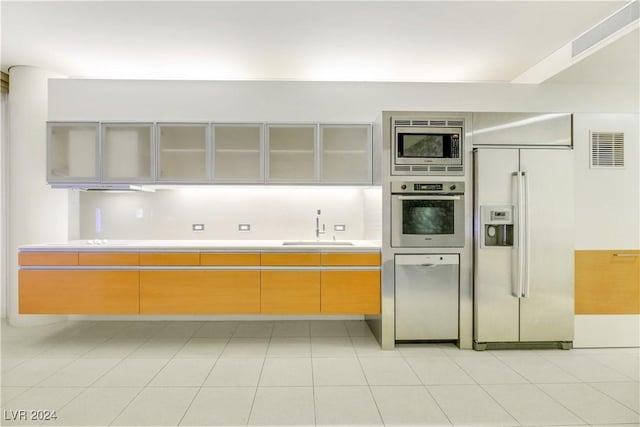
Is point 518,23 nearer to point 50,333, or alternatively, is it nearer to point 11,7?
point 11,7

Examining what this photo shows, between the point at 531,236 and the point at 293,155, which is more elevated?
the point at 293,155

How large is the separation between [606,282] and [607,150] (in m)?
1.25

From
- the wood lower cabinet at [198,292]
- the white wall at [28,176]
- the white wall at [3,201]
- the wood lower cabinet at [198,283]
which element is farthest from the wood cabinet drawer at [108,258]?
the white wall at [3,201]

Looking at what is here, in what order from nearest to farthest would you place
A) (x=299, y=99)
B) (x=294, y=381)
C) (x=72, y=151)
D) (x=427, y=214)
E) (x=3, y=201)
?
1. (x=294, y=381)
2. (x=427, y=214)
3. (x=72, y=151)
4. (x=299, y=99)
5. (x=3, y=201)

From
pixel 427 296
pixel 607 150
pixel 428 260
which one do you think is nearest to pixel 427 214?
pixel 428 260

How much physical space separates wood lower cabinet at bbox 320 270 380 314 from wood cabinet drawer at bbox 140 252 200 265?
1253 mm

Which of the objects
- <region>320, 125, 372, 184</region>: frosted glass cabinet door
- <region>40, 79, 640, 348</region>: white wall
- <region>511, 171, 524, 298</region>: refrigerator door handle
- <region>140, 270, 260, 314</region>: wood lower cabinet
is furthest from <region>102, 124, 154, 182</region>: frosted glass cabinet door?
<region>511, 171, 524, 298</region>: refrigerator door handle

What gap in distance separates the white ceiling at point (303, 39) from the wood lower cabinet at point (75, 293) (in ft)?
7.23

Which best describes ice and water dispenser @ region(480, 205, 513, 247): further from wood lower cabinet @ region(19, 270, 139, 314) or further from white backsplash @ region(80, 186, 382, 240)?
wood lower cabinet @ region(19, 270, 139, 314)

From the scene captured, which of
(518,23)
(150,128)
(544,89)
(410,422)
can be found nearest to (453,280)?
(410,422)

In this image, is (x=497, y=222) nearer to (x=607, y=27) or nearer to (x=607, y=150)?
(x=607, y=150)

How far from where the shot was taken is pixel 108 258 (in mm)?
3326

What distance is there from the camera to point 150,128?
3.66 meters

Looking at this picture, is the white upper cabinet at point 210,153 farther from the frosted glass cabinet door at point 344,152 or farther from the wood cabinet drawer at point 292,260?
the wood cabinet drawer at point 292,260
